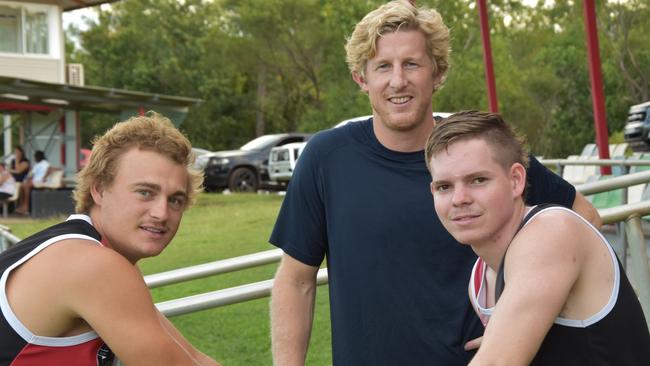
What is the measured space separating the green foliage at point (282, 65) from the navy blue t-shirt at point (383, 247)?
A: 3699 centimetres

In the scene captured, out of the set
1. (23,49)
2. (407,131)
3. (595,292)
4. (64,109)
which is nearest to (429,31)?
(407,131)

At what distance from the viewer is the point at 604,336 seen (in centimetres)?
204

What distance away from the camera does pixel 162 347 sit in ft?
8.02

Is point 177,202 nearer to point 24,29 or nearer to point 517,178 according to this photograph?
point 517,178

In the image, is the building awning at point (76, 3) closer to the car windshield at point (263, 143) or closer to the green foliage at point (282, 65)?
the car windshield at point (263, 143)

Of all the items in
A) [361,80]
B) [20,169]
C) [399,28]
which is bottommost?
[361,80]

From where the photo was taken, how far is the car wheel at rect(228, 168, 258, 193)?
24984 mm

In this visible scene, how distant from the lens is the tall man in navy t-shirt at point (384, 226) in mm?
2816

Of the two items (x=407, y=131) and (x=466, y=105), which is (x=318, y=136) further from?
(x=466, y=105)

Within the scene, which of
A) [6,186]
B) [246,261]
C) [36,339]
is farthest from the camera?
[6,186]

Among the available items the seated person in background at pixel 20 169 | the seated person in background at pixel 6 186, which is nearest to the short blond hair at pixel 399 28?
the seated person in background at pixel 6 186

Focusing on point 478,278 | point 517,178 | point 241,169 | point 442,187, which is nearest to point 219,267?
point 478,278

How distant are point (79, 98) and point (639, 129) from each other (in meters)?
11.8

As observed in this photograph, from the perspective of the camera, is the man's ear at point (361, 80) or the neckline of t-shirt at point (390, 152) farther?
the man's ear at point (361, 80)
